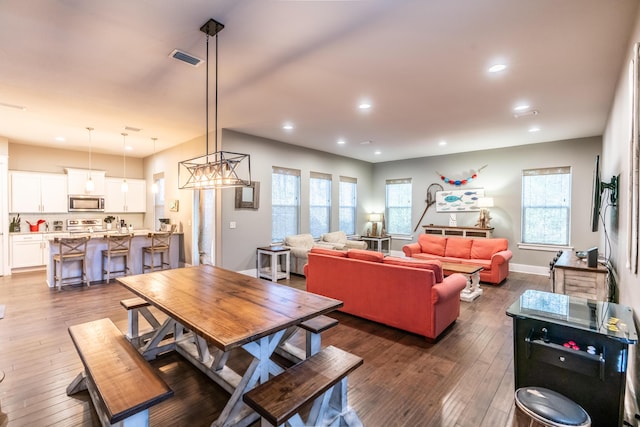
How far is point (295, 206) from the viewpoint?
7.05 meters

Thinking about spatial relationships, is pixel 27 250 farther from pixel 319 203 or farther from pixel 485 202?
pixel 485 202

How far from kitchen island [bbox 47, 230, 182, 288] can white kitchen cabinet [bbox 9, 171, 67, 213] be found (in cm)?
169

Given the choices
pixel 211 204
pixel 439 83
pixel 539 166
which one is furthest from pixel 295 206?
pixel 539 166

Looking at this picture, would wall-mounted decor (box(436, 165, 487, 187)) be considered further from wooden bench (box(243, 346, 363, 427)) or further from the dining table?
wooden bench (box(243, 346, 363, 427))

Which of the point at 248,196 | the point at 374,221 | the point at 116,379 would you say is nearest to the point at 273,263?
the point at 248,196

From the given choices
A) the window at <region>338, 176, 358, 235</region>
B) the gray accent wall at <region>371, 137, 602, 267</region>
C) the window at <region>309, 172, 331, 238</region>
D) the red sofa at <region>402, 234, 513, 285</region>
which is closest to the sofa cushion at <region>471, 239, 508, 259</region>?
the red sofa at <region>402, 234, 513, 285</region>

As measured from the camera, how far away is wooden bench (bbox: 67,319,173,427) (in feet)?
4.78

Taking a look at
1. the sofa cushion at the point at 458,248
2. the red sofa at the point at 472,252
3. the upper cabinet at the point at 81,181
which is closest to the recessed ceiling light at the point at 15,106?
the upper cabinet at the point at 81,181

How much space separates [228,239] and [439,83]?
4.31 metres

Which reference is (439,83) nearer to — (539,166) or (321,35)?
(321,35)

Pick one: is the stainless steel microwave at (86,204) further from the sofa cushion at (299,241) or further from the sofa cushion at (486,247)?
the sofa cushion at (486,247)

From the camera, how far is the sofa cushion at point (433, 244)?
6777 millimetres

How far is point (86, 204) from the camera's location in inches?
291

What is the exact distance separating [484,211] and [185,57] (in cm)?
684
